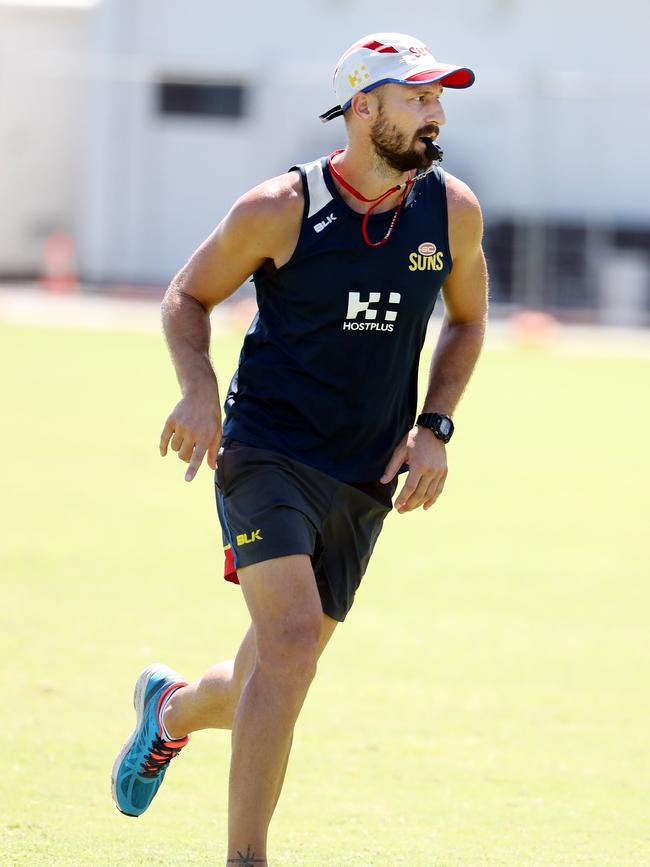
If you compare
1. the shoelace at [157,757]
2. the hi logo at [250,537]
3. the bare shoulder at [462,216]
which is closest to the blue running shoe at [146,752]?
the shoelace at [157,757]

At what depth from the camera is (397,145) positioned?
4.73 metres

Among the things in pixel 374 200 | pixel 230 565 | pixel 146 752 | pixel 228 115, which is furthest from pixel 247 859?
pixel 228 115

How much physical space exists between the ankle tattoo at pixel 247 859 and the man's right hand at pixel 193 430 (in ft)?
3.44

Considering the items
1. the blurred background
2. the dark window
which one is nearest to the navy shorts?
the blurred background

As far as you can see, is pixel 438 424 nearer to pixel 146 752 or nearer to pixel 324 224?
pixel 324 224

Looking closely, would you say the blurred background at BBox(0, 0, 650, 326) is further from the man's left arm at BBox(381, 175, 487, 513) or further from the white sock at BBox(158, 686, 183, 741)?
the man's left arm at BBox(381, 175, 487, 513)

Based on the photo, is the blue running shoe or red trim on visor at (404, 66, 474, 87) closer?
red trim on visor at (404, 66, 474, 87)

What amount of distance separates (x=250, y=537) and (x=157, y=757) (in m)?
1.04

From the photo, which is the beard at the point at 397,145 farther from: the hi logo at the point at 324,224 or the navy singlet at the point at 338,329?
the hi logo at the point at 324,224

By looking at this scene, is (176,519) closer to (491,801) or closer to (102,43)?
(491,801)

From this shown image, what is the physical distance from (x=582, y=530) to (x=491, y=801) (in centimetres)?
512

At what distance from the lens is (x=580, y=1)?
1187 inches

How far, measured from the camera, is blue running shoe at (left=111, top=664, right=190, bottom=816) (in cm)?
513

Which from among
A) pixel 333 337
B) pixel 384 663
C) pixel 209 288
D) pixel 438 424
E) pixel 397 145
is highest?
pixel 397 145
